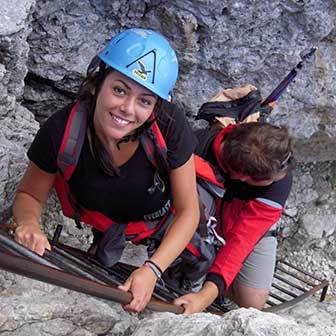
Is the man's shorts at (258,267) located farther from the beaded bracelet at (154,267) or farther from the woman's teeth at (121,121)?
the woman's teeth at (121,121)

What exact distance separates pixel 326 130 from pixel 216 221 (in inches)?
103

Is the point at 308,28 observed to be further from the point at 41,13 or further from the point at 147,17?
the point at 41,13

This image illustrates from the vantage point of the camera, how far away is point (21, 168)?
138 inches

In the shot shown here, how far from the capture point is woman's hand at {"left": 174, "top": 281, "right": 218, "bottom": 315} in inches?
120

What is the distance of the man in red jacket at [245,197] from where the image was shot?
332cm

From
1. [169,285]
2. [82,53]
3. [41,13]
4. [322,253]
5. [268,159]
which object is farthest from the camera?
[322,253]

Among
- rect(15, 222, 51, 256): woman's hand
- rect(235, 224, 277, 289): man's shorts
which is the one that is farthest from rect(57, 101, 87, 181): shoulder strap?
rect(235, 224, 277, 289): man's shorts

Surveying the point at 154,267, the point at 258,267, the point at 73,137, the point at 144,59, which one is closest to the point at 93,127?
the point at 73,137

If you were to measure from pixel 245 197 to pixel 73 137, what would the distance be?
1.47 m

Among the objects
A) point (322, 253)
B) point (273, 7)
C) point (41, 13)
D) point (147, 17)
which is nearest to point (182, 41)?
point (147, 17)

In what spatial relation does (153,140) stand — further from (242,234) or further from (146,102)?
(242,234)

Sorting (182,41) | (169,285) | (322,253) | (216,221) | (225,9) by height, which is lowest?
(322,253)

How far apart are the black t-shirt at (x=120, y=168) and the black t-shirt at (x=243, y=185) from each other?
59cm

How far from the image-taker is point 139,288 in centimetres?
252
